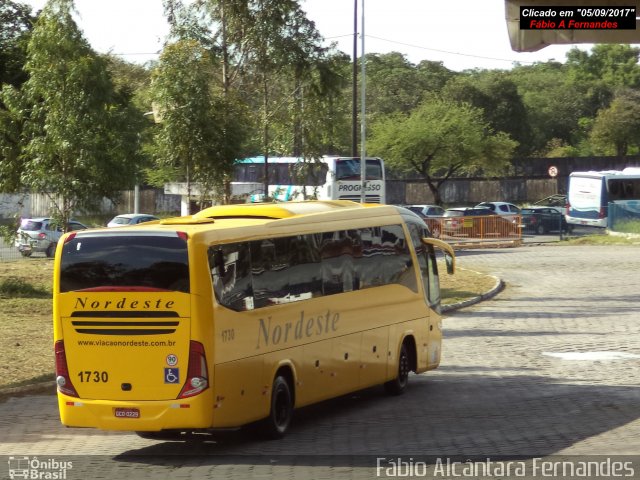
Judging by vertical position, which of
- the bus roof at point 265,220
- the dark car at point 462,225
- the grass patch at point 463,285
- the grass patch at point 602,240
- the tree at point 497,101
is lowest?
the grass patch at point 602,240

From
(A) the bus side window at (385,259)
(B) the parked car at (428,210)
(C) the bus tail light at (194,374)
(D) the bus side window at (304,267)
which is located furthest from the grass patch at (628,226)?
(C) the bus tail light at (194,374)

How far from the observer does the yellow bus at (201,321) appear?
506 inches

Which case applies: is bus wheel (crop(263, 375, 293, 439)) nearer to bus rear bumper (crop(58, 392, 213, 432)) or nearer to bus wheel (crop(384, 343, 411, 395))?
bus rear bumper (crop(58, 392, 213, 432))

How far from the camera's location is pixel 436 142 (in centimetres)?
7612

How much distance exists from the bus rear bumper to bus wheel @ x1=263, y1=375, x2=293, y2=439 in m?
1.34

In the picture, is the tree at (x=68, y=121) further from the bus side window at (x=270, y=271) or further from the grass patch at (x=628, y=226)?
the grass patch at (x=628, y=226)

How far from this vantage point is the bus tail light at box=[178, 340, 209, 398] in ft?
41.9

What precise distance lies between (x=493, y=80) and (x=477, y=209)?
4006 cm

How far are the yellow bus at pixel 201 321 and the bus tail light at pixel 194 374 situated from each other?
1 centimetres

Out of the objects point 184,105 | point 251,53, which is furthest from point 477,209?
point 184,105

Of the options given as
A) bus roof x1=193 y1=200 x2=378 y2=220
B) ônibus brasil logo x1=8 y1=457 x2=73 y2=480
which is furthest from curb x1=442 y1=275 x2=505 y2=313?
ônibus brasil logo x1=8 y1=457 x2=73 y2=480

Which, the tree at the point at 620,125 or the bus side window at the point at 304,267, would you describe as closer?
the bus side window at the point at 304,267

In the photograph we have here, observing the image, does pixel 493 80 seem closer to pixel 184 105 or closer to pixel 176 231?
pixel 184 105

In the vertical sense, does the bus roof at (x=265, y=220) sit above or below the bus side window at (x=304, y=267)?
above
